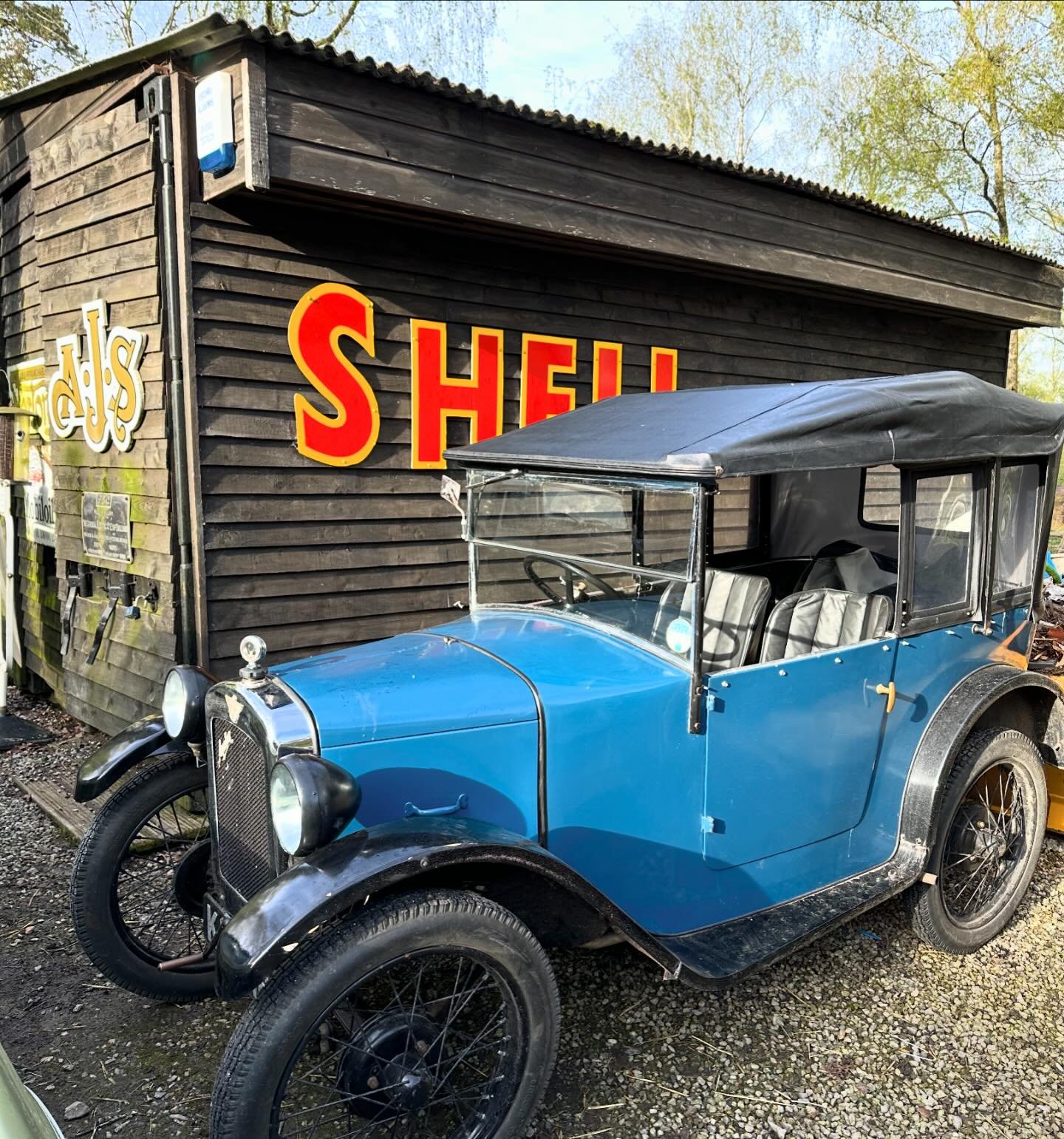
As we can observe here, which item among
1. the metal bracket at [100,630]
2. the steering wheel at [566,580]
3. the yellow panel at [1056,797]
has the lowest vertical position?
the yellow panel at [1056,797]

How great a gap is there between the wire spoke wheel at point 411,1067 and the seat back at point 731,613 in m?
1.12

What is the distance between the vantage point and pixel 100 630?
5109mm

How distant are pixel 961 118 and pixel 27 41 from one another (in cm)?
1442

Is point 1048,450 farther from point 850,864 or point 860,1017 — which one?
point 860,1017

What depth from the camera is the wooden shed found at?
4160mm

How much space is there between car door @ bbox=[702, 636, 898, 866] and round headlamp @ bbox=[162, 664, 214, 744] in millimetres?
1502

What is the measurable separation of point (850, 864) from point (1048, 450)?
66.2 inches

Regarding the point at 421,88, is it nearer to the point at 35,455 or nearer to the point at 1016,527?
the point at 1016,527

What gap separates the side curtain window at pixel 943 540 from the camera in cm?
286

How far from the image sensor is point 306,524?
4684 millimetres

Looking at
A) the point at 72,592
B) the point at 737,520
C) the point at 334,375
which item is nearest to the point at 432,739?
the point at 737,520

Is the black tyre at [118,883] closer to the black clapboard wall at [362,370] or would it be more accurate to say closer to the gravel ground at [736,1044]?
the gravel ground at [736,1044]

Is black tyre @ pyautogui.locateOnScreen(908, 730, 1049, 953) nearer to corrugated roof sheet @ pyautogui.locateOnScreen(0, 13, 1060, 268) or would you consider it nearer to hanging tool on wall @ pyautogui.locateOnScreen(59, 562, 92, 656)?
corrugated roof sheet @ pyautogui.locateOnScreen(0, 13, 1060, 268)

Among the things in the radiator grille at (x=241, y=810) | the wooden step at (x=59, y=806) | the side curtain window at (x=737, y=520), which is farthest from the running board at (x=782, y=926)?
the wooden step at (x=59, y=806)
